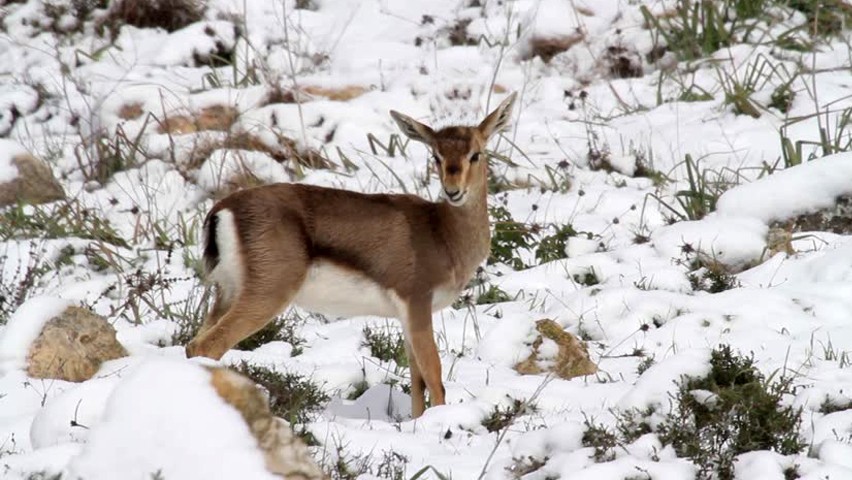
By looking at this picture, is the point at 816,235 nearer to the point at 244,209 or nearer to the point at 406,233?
the point at 406,233

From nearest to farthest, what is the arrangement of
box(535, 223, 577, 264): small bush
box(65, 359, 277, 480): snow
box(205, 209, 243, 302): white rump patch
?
box(65, 359, 277, 480): snow < box(205, 209, 243, 302): white rump patch < box(535, 223, 577, 264): small bush

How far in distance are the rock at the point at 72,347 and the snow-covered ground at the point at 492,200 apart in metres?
0.09

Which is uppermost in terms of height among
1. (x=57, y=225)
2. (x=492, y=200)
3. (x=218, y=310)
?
(x=218, y=310)

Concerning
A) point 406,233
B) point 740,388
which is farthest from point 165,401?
point 406,233

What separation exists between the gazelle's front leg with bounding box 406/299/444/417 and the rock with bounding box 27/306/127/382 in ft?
4.78

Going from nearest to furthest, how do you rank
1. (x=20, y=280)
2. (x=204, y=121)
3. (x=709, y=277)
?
1. (x=709, y=277)
2. (x=20, y=280)
3. (x=204, y=121)

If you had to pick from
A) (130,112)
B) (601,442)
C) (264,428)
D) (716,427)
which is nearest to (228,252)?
(601,442)

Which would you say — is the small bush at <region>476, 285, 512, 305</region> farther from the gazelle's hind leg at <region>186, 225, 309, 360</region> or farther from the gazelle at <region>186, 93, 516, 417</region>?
the gazelle's hind leg at <region>186, 225, 309, 360</region>

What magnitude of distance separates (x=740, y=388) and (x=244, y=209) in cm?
249

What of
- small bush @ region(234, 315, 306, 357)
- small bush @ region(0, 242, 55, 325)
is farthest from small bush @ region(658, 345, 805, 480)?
small bush @ region(0, 242, 55, 325)

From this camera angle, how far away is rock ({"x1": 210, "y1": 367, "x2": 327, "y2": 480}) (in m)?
3.66

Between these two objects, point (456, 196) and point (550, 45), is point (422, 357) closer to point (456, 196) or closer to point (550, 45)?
point (456, 196)

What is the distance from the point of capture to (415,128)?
6.94m

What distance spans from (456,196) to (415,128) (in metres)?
0.56
